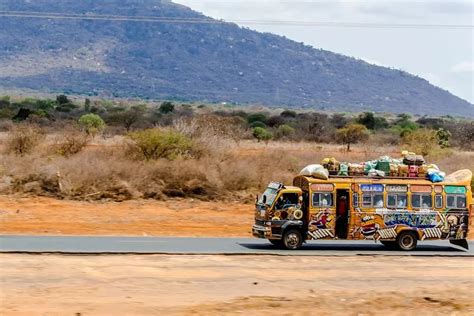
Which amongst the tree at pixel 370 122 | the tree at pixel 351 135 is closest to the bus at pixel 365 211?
the tree at pixel 351 135

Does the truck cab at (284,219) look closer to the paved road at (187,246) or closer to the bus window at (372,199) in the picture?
the paved road at (187,246)

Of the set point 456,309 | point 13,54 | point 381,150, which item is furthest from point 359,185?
point 13,54

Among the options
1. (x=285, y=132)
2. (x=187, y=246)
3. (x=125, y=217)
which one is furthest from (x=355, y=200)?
(x=285, y=132)

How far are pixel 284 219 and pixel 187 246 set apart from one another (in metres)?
2.91

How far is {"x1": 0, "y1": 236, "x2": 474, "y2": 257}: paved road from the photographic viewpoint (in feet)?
78.2

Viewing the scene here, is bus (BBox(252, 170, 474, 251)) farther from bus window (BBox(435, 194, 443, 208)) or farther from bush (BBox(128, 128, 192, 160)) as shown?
bush (BBox(128, 128, 192, 160))

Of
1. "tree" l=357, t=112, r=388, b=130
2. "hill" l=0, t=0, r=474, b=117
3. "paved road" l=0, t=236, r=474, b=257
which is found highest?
"hill" l=0, t=0, r=474, b=117

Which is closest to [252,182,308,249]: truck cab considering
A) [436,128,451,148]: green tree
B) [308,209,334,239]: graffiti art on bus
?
[308,209,334,239]: graffiti art on bus

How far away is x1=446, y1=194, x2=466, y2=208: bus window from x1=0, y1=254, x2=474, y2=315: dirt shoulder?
7.92 feet

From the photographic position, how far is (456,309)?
56.9ft

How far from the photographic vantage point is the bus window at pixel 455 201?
2653 cm

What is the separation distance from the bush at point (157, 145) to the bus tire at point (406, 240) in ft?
60.5

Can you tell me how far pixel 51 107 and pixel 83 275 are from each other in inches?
3402

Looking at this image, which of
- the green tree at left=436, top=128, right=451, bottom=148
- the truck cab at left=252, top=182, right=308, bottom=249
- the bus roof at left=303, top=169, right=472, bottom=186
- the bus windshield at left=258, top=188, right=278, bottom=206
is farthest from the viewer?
the green tree at left=436, top=128, right=451, bottom=148
